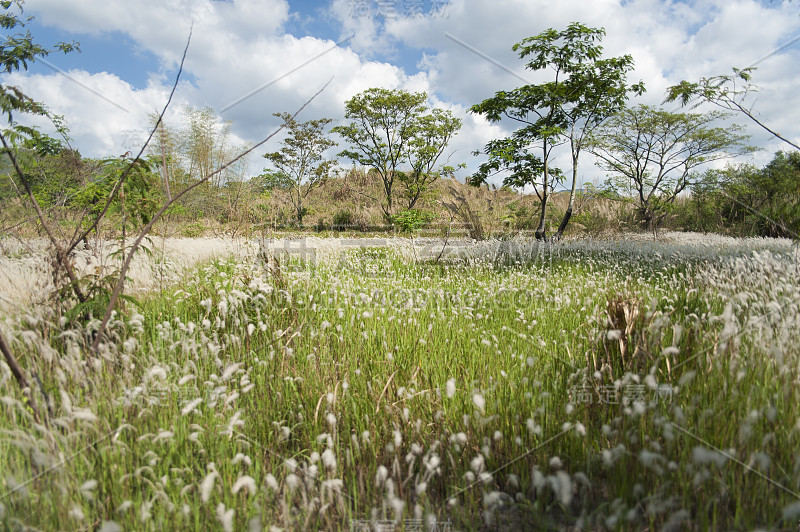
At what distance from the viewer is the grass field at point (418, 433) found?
1.46 meters

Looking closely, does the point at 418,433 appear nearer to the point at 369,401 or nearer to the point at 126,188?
the point at 369,401

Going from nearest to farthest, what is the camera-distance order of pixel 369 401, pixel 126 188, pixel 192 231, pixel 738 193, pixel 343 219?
pixel 369 401
pixel 126 188
pixel 192 231
pixel 738 193
pixel 343 219

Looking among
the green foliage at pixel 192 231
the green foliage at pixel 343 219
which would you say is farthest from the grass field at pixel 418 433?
the green foliage at pixel 343 219

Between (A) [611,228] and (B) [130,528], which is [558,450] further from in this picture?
(A) [611,228]

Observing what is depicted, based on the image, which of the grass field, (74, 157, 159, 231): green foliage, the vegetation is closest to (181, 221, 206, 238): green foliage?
the vegetation

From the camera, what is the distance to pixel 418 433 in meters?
2.07

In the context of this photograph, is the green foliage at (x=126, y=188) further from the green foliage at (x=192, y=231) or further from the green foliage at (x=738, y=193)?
the green foliage at (x=738, y=193)

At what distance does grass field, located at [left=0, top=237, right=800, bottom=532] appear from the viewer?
57.4 inches

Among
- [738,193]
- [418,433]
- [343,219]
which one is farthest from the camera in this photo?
[343,219]

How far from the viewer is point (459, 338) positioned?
3.55 metres

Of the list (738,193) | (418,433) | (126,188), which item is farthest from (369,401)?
(738,193)

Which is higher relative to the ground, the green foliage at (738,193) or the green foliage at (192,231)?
the green foliage at (738,193)

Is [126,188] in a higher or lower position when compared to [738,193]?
lower

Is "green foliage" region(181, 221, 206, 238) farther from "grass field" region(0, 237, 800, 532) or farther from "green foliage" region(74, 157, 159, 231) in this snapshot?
"grass field" region(0, 237, 800, 532)
